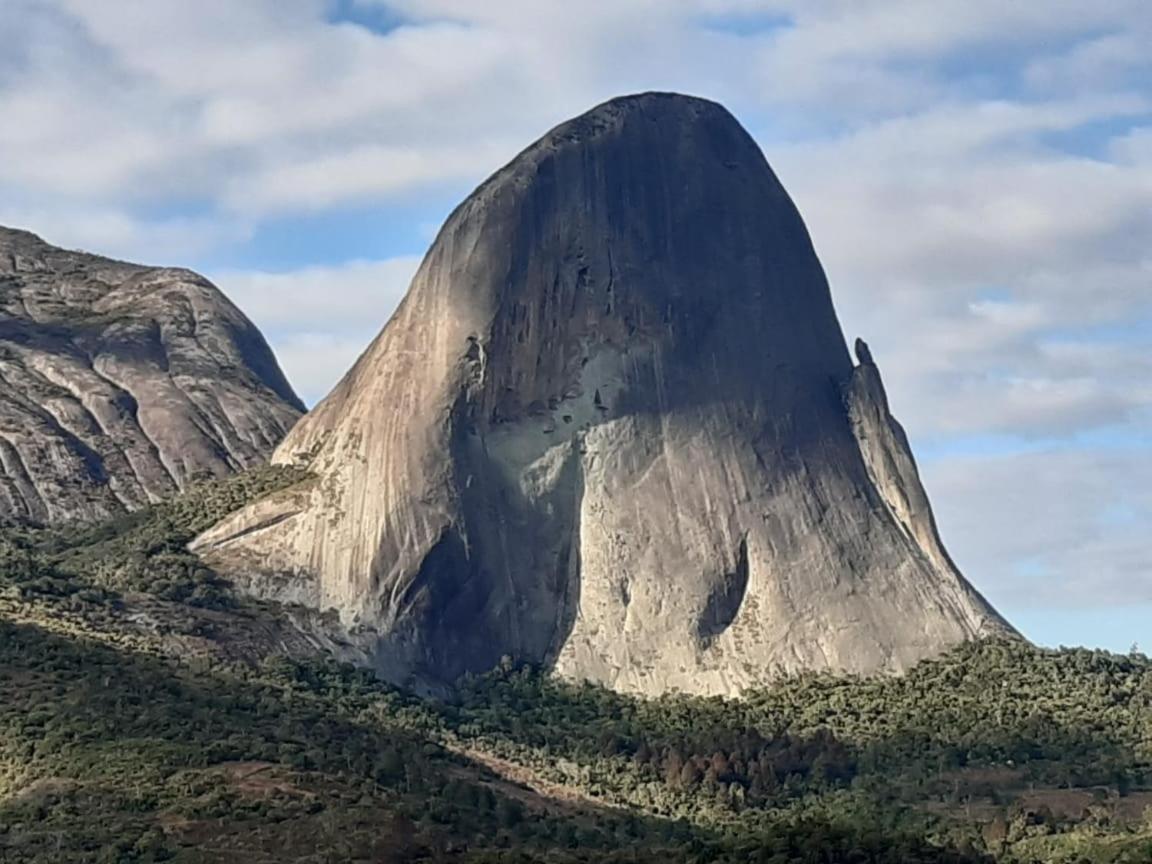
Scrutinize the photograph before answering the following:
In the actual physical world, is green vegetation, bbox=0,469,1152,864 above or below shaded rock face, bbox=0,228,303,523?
below

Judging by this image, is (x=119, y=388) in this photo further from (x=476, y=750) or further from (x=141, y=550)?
(x=476, y=750)

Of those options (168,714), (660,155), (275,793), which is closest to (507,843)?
(275,793)

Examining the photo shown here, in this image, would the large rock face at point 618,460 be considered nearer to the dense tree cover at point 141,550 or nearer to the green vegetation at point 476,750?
the dense tree cover at point 141,550

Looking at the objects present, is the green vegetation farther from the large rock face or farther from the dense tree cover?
the large rock face

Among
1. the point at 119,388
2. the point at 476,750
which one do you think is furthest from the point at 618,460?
the point at 119,388

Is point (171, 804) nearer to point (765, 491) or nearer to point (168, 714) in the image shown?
point (168, 714)

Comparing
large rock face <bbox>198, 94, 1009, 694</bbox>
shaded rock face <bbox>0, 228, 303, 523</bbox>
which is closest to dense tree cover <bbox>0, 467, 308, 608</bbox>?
large rock face <bbox>198, 94, 1009, 694</bbox>
